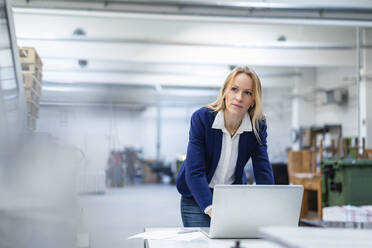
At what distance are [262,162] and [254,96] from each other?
32 centimetres

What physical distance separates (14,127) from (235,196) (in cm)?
165

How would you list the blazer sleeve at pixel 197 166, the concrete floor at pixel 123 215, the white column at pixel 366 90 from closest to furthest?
the blazer sleeve at pixel 197 166, the concrete floor at pixel 123 215, the white column at pixel 366 90

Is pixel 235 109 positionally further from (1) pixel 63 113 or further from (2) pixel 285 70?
(2) pixel 285 70

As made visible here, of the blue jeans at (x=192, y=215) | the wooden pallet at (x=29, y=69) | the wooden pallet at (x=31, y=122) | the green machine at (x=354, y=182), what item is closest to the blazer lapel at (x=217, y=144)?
the blue jeans at (x=192, y=215)

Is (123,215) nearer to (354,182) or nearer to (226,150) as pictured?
(354,182)

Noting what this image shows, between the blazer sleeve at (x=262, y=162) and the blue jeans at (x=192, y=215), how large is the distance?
30 centimetres

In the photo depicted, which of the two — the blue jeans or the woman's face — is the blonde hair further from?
the blue jeans

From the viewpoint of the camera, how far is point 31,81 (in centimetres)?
303

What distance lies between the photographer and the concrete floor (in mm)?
4012

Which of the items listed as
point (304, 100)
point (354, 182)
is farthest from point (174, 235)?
point (304, 100)

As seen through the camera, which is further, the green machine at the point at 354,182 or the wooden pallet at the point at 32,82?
the green machine at the point at 354,182

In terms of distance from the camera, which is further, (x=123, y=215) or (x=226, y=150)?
(x=123, y=215)

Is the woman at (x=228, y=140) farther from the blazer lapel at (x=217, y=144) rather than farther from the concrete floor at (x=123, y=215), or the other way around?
the concrete floor at (x=123, y=215)

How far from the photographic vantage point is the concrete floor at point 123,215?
4.01 metres
